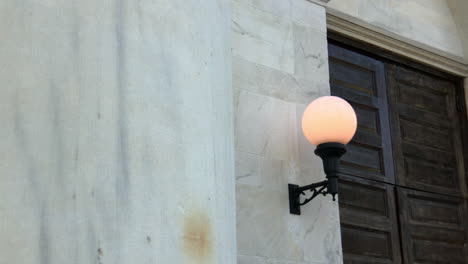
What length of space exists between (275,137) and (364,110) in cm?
161

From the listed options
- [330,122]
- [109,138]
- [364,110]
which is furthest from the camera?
[364,110]

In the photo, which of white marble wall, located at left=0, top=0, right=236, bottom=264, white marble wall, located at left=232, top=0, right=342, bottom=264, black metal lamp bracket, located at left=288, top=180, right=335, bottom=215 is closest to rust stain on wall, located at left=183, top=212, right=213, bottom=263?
white marble wall, located at left=0, top=0, right=236, bottom=264

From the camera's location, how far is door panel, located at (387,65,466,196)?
5.85 m

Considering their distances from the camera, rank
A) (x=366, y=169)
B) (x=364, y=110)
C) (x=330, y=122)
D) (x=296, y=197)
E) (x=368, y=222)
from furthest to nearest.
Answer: (x=364, y=110) → (x=366, y=169) → (x=368, y=222) → (x=296, y=197) → (x=330, y=122)

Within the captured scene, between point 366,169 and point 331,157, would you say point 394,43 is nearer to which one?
point 366,169

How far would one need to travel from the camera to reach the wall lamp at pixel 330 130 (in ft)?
12.8

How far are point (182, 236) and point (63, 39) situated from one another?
17.6 inches

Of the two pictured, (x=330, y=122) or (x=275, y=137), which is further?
(x=275, y=137)

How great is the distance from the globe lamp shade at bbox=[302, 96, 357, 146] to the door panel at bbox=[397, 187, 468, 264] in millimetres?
1929

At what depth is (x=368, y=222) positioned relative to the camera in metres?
5.25

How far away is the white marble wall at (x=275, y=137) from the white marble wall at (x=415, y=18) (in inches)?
44.2

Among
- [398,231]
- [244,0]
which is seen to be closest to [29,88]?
[244,0]

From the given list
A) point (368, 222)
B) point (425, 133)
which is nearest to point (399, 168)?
point (425, 133)

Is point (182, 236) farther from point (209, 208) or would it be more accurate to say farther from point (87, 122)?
point (87, 122)
